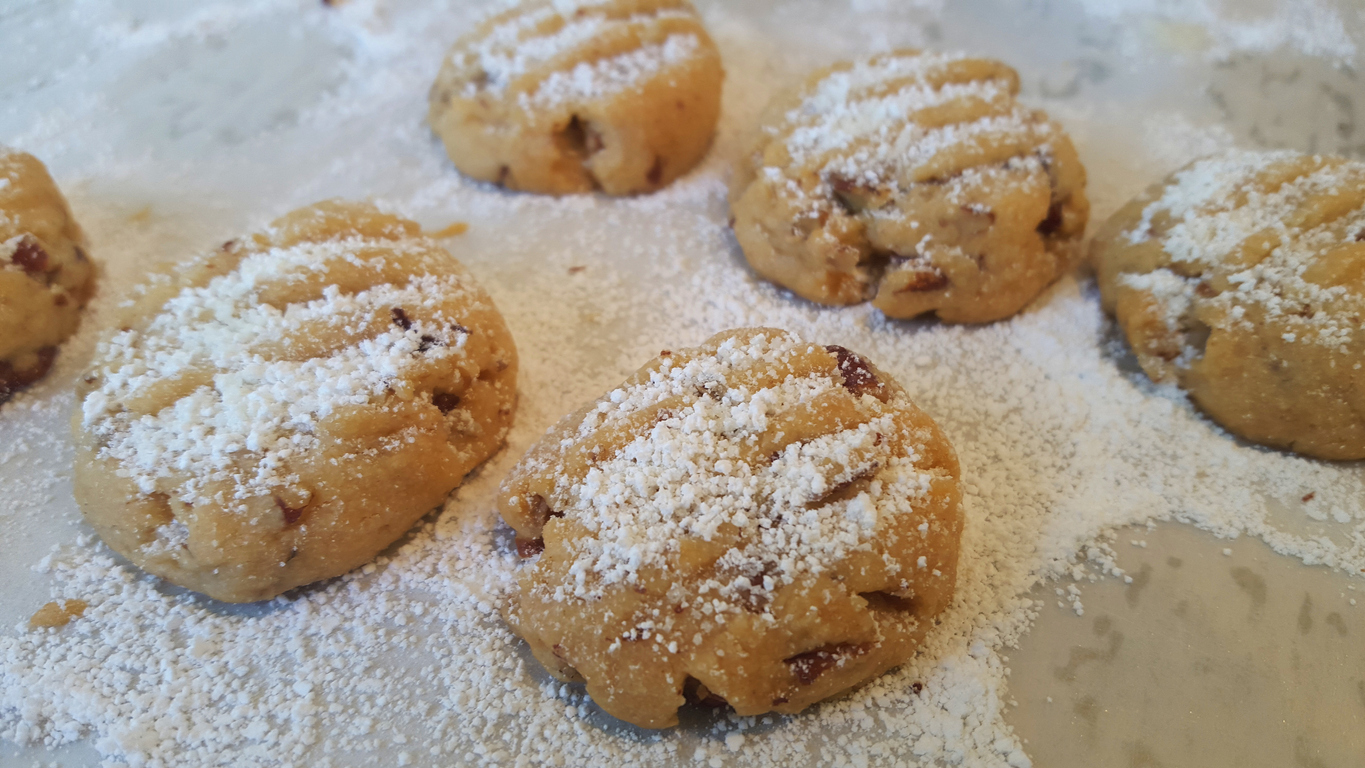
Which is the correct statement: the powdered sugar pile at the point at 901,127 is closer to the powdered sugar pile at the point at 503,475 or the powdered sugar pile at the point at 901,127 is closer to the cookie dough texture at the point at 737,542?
the powdered sugar pile at the point at 503,475

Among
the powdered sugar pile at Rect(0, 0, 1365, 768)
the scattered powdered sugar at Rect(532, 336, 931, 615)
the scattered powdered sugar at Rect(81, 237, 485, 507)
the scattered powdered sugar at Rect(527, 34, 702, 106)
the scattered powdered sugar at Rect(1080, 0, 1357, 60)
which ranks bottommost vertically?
the powdered sugar pile at Rect(0, 0, 1365, 768)

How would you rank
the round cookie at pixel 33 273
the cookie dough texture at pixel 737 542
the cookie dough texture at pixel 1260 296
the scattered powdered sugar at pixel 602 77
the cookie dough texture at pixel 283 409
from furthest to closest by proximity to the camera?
the scattered powdered sugar at pixel 602 77 < the round cookie at pixel 33 273 < the cookie dough texture at pixel 1260 296 < the cookie dough texture at pixel 283 409 < the cookie dough texture at pixel 737 542

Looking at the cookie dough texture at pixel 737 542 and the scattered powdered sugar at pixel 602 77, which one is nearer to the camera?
the cookie dough texture at pixel 737 542

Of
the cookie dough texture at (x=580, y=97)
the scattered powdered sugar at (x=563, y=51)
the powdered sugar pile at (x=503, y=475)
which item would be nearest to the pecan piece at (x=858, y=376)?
the powdered sugar pile at (x=503, y=475)

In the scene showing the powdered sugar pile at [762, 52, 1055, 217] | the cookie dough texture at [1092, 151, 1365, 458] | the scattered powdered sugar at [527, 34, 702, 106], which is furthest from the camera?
the scattered powdered sugar at [527, 34, 702, 106]

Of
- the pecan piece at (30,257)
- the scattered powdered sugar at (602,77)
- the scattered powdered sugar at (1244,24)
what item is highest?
the scattered powdered sugar at (602,77)

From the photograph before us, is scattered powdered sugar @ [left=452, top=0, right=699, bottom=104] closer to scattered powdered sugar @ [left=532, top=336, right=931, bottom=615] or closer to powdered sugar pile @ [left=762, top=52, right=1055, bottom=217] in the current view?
powdered sugar pile @ [left=762, top=52, right=1055, bottom=217]

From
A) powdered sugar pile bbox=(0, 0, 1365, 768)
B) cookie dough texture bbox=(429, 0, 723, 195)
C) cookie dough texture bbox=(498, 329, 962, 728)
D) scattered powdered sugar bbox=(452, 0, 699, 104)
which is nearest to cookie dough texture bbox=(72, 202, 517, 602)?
powdered sugar pile bbox=(0, 0, 1365, 768)

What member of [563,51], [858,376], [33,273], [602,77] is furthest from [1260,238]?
[33,273]
